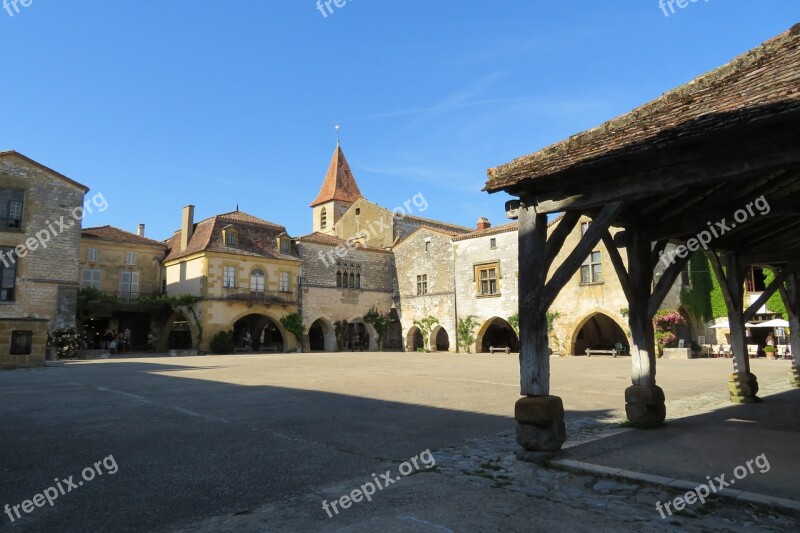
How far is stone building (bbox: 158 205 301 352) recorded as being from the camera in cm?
2717

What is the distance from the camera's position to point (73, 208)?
78.6 ft

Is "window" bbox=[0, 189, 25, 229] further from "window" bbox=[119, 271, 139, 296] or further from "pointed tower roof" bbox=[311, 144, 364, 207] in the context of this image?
"pointed tower roof" bbox=[311, 144, 364, 207]

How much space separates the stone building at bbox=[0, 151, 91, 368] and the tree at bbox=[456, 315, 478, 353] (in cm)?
1896

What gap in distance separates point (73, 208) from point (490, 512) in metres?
26.0

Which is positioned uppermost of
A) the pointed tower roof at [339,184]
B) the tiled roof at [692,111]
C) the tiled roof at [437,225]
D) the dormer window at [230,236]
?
the pointed tower roof at [339,184]

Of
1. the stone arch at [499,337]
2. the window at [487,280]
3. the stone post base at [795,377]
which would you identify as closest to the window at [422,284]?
the window at [487,280]

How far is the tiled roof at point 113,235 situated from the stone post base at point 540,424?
98.0 feet

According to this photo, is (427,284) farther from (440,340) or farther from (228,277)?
(228,277)

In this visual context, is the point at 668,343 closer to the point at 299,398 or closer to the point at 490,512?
the point at 299,398

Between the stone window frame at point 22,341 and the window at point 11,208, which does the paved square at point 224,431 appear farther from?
the window at point 11,208

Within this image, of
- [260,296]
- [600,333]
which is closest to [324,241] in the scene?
[260,296]

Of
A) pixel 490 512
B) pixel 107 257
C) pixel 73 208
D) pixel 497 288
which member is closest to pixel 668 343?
pixel 497 288

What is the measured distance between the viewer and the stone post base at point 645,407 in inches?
239

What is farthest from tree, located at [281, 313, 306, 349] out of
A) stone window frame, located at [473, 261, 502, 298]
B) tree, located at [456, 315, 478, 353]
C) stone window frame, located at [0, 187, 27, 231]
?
stone window frame, located at [0, 187, 27, 231]
